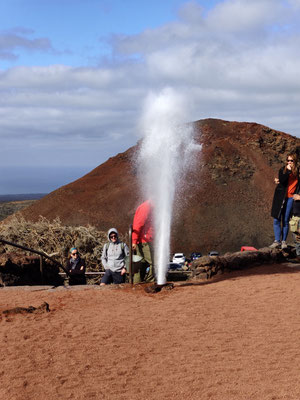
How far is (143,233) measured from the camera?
24.1 feet

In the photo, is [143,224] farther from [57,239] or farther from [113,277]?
[57,239]

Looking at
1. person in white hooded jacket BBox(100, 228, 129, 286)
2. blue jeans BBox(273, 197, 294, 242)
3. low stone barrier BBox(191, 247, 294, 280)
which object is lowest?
low stone barrier BBox(191, 247, 294, 280)

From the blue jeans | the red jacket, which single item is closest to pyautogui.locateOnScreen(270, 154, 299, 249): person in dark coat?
the blue jeans

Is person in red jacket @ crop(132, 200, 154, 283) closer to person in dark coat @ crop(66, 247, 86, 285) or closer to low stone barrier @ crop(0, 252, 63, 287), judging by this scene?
person in dark coat @ crop(66, 247, 86, 285)

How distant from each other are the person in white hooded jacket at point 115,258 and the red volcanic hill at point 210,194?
91.2 ft

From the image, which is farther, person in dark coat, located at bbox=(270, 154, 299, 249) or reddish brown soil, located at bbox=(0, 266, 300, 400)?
person in dark coat, located at bbox=(270, 154, 299, 249)

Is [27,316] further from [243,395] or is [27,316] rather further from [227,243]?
[227,243]

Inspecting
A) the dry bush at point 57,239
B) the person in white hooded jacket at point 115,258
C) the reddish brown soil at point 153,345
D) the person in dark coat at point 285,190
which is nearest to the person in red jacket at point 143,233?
the person in white hooded jacket at point 115,258

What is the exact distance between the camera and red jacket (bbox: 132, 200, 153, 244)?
7.17 metres

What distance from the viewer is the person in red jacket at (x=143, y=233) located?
719 centimetres

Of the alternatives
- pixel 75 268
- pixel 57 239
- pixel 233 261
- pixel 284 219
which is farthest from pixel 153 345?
pixel 57 239

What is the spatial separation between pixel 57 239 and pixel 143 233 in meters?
6.22

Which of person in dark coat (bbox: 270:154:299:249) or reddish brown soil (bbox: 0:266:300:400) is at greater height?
person in dark coat (bbox: 270:154:299:249)

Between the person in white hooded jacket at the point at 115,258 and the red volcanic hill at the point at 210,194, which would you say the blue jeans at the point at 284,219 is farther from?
the red volcanic hill at the point at 210,194
